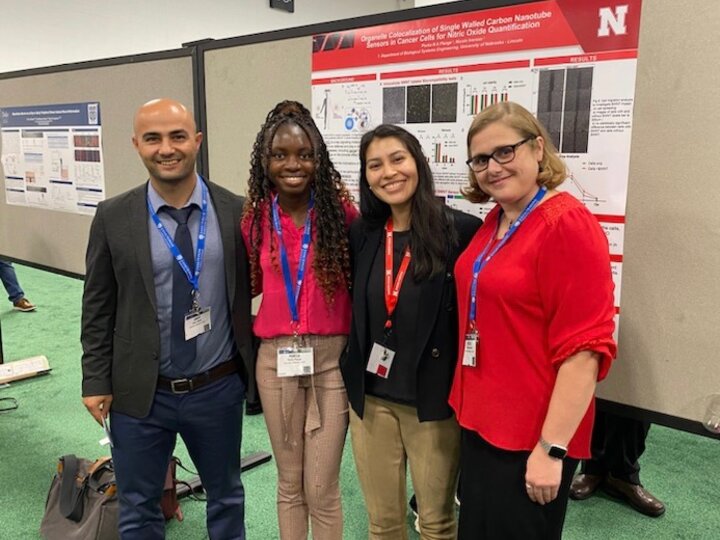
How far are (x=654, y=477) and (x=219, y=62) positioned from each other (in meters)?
2.47

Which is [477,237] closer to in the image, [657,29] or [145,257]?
[657,29]

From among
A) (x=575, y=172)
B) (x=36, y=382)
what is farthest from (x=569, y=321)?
(x=36, y=382)

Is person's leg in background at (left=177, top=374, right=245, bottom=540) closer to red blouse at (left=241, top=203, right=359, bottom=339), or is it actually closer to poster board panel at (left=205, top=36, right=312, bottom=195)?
red blouse at (left=241, top=203, right=359, bottom=339)

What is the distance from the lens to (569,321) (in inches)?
42.2

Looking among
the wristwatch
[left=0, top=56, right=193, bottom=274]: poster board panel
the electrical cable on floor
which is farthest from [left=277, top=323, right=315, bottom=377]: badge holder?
the electrical cable on floor

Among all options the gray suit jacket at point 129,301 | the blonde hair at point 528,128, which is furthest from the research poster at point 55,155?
the blonde hair at point 528,128

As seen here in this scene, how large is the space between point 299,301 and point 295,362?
0.50ft

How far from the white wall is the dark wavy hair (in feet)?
14.4

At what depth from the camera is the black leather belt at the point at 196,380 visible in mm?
1525

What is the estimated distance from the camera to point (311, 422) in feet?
4.98

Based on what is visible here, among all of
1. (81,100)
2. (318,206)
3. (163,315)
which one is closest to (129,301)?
(163,315)

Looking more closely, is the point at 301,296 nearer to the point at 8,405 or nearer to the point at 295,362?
the point at 295,362

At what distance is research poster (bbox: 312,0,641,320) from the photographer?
1.35 meters

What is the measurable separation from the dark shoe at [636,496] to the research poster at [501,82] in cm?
125
